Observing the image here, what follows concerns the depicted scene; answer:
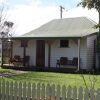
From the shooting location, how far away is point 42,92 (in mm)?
7758


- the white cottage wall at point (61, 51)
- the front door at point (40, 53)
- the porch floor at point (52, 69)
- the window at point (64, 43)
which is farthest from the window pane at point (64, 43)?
the porch floor at point (52, 69)

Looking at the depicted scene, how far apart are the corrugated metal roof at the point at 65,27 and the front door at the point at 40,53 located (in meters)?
0.80

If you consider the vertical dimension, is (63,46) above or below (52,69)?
above

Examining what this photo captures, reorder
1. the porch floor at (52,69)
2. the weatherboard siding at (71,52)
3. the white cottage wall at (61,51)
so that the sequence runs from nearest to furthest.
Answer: the porch floor at (52,69) < the weatherboard siding at (71,52) < the white cottage wall at (61,51)

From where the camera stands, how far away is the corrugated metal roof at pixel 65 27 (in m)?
30.1

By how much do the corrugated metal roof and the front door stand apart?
31.7 inches

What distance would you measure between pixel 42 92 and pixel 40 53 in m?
22.6

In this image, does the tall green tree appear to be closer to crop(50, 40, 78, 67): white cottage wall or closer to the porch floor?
the porch floor

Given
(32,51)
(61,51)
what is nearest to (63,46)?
(61,51)

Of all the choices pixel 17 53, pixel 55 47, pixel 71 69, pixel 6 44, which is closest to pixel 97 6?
pixel 71 69

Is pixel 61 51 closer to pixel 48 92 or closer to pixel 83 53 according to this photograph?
pixel 83 53

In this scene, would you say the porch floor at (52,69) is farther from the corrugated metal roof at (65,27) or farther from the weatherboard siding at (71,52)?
the corrugated metal roof at (65,27)

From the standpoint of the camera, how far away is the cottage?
2747cm

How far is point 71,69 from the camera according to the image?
1057 inches
